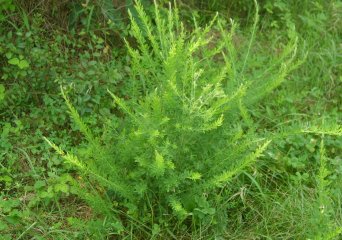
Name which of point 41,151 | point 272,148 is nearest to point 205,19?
point 272,148

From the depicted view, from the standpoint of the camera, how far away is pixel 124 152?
2.43 metres

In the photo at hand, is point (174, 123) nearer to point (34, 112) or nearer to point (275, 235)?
point (275, 235)

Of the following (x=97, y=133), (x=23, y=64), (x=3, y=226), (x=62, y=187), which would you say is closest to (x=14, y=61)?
(x=23, y=64)

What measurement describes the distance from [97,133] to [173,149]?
0.88 metres

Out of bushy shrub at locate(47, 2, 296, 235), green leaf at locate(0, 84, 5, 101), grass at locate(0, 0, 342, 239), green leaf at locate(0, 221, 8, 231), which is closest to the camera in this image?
bushy shrub at locate(47, 2, 296, 235)

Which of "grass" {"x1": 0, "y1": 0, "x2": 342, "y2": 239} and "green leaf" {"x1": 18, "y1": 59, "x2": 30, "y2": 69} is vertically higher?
"green leaf" {"x1": 18, "y1": 59, "x2": 30, "y2": 69}

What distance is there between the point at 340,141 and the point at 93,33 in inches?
70.9

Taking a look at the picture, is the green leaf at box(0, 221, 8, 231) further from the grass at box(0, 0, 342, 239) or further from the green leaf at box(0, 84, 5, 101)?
the green leaf at box(0, 84, 5, 101)

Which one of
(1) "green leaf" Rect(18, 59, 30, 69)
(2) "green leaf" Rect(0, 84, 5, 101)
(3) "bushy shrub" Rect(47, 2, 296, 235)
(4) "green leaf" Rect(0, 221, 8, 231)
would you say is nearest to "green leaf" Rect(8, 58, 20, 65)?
(1) "green leaf" Rect(18, 59, 30, 69)

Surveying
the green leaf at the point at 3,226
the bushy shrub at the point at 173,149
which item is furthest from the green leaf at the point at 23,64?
the green leaf at the point at 3,226

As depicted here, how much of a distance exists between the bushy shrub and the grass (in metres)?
0.08

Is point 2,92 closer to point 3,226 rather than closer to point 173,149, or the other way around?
point 3,226

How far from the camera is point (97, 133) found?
3.11m

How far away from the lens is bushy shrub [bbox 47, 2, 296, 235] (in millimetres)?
2234
